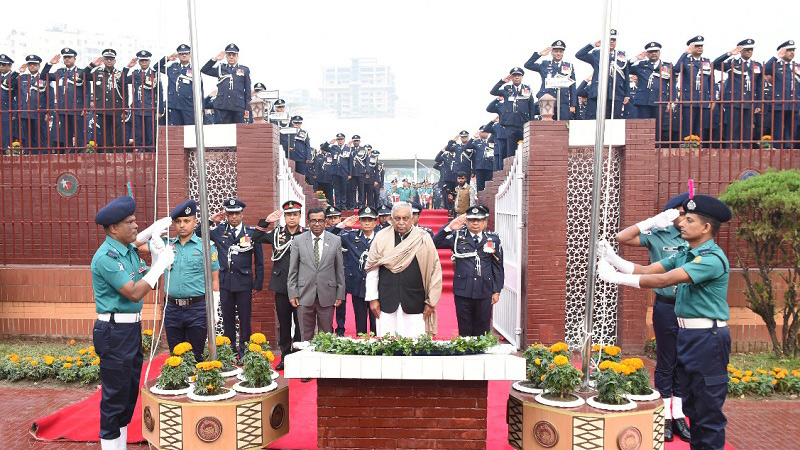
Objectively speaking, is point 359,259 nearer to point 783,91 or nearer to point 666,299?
point 666,299

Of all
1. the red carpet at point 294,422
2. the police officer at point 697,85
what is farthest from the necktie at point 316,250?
the police officer at point 697,85

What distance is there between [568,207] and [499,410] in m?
2.79

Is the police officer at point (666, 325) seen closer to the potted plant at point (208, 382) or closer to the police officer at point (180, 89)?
the potted plant at point (208, 382)

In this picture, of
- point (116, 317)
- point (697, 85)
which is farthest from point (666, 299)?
point (697, 85)

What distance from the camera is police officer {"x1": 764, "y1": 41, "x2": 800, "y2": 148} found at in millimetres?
7641

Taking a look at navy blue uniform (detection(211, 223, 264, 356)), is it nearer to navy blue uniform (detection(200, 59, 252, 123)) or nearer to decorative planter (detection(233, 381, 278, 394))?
decorative planter (detection(233, 381, 278, 394))

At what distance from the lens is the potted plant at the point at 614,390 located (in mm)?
3867

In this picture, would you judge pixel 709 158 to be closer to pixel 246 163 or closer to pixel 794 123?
pixel 794 123

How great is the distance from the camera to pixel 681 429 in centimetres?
489

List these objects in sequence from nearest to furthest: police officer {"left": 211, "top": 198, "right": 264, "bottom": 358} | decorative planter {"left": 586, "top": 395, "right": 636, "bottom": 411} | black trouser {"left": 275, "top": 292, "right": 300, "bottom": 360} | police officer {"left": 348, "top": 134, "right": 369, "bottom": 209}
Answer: decorative planter {"left": 586, "top": 395, "right": 636, "bottom": 411} → police officer {"left": 211, "top": 198, "right": 264, "bottom": 358} → black trouser {"left": 275, "top": 292, "right": 300, "bottom": 360} → police officer {"left": 348, "top": 134, "right": 369, "bottom": 209}

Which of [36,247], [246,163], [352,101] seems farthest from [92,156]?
[352,101]

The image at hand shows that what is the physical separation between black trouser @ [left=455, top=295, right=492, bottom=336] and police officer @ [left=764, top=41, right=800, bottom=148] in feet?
13.3

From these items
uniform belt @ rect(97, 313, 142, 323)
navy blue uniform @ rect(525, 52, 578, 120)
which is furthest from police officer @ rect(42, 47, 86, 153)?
navy blue uniform @ rect(525, 52, 578, 120)

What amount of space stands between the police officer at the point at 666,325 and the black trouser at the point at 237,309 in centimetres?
383
